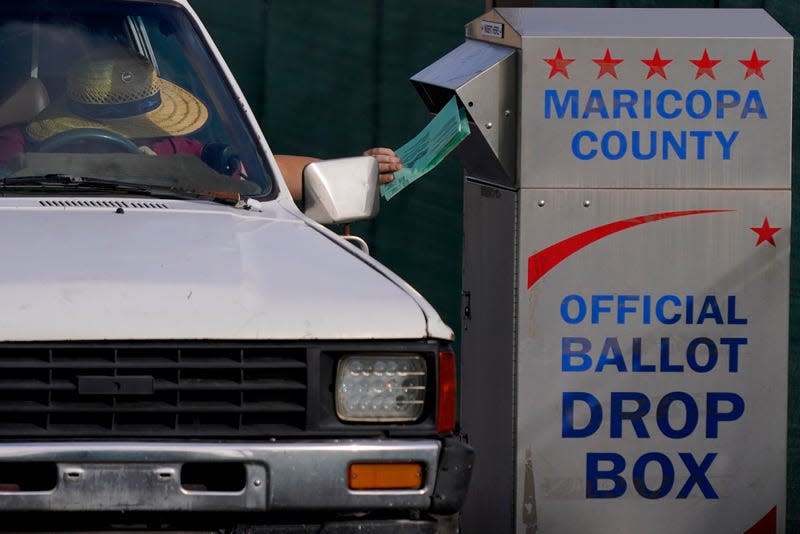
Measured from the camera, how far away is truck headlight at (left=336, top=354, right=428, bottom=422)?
3.63m

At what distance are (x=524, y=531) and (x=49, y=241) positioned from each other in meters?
2.31

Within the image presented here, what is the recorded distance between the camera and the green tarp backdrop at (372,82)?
7562mm

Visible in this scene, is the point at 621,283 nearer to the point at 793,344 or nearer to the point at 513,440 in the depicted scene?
the point at 513,440

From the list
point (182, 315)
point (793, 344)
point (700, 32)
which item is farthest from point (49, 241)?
point (793, 344)

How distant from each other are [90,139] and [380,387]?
4.48ft

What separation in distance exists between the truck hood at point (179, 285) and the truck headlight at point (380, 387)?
71mm

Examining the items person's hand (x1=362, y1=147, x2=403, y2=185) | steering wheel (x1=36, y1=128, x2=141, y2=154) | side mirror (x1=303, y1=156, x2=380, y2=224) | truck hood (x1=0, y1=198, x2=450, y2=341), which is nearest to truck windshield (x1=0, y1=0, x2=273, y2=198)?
steering wheel (x1=36, y1=128, x2=141, y2=154)

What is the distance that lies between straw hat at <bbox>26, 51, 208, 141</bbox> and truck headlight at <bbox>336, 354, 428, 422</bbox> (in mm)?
1293

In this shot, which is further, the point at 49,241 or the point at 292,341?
the point at 49,241

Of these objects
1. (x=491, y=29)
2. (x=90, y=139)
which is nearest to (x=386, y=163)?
(x=491, y=29)

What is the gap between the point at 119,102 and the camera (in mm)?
4707

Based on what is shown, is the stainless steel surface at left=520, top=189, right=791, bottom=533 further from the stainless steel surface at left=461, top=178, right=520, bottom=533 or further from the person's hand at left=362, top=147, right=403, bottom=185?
the person's hand at left=362, top=147, right=403, bottom=185

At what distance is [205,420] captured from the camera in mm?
3590

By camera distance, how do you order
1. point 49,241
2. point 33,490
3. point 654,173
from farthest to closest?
point 654,173, point 49,241, point 33,490
